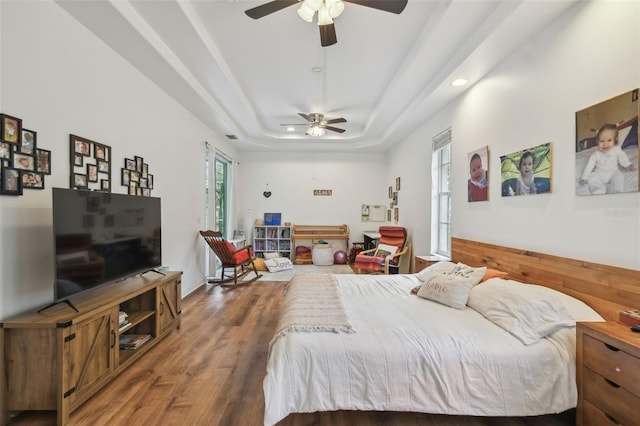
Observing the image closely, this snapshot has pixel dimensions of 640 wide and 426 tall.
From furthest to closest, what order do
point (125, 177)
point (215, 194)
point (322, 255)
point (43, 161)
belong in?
point (322, 255), point (215, 194), point (125, 177), point (43, 161)

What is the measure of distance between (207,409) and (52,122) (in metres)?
2.32

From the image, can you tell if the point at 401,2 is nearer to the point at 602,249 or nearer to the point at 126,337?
A: the point at 602,249

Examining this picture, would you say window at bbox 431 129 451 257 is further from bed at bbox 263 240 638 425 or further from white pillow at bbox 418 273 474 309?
bed at bbox 263 240 638 425

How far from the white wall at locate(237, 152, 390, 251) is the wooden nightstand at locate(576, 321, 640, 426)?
217 inches

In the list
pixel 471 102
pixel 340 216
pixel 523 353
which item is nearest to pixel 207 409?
pixel 523 353

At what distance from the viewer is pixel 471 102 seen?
3184mm

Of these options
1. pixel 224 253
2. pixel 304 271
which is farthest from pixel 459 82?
pixel 304 271

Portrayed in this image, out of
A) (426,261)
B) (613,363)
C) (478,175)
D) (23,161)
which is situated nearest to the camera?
(613,363)

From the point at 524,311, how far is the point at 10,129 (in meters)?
3.47

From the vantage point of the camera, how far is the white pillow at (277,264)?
18.8 ft

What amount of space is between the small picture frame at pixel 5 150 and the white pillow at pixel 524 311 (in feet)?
11.0

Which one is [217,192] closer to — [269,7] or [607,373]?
[269,7]

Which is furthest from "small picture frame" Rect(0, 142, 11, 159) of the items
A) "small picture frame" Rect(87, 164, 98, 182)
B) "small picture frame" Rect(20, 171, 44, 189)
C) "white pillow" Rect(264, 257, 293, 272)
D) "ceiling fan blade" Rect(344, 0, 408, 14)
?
"white pillow" Rect(264, 257, 293, 272)

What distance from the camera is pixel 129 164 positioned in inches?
109
